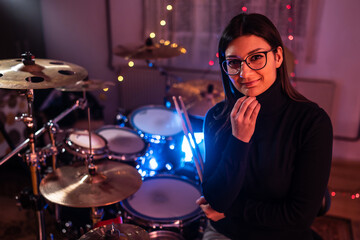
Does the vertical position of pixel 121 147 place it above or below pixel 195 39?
below

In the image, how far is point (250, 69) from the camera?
108 cm

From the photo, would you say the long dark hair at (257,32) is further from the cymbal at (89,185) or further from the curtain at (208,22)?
the curtain at (208,22)

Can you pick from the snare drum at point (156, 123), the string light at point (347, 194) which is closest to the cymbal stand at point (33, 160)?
the snare drum at point (156, 123)

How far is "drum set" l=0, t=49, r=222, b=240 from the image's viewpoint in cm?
140

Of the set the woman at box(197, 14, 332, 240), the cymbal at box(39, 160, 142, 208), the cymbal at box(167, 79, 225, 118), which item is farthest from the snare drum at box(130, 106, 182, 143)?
the woman at box(197, 14, 332, 240)

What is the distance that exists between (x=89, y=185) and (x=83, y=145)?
432 mm

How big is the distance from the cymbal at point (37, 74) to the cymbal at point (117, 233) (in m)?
0.65

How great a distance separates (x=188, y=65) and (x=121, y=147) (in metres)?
1.72

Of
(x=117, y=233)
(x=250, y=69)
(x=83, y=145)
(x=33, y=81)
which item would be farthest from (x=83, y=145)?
(x=250, y=69)

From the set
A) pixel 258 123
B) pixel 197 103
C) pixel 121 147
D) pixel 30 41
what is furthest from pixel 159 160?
pixel 30 41

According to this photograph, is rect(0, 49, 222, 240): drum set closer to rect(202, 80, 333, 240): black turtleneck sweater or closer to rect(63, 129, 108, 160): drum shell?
rect(63, 129, 108, 160): drum shell

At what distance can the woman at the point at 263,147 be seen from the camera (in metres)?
1.09

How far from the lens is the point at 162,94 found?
3732mm

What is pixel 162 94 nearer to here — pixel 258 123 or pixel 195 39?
pixel 195 39
